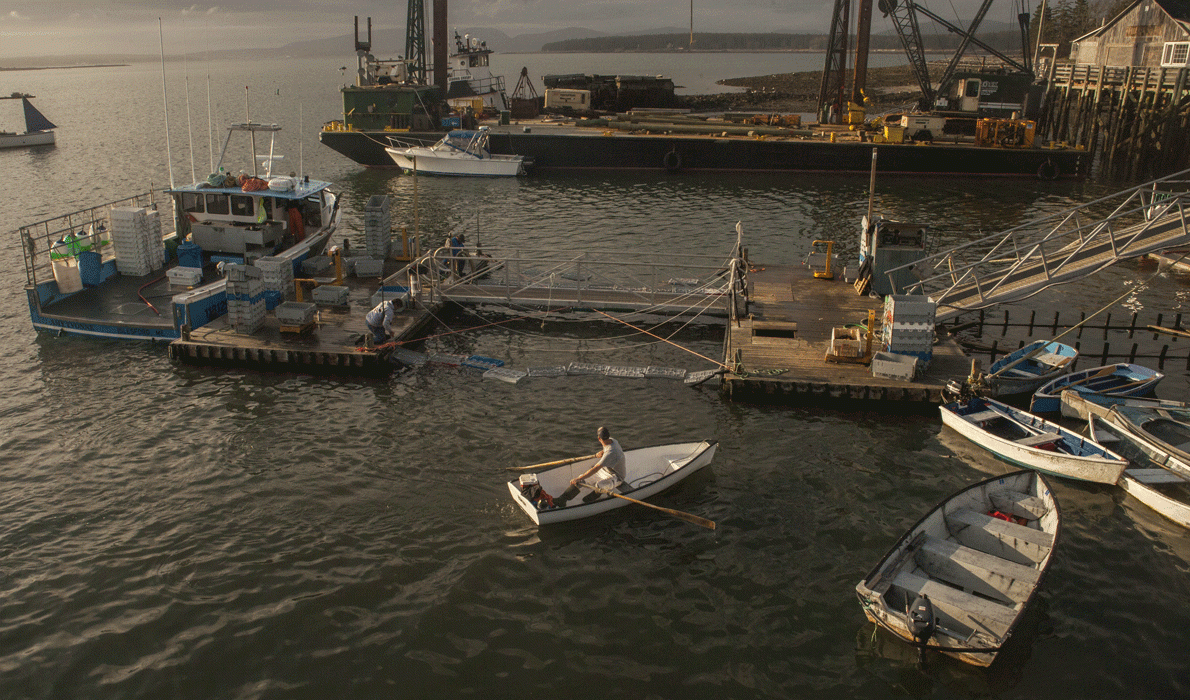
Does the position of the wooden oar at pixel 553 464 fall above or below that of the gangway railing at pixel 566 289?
below

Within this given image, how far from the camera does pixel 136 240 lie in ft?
90.4

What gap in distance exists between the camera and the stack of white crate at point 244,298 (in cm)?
2369

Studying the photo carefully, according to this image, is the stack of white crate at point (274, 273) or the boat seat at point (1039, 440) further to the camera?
the stack of white crate at point (274, 273)

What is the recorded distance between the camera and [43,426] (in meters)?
20.4

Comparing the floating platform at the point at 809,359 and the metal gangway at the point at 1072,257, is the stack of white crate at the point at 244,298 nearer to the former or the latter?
the floating platform at the point at 809,359

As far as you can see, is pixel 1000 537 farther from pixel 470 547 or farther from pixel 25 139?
pixel 25 139

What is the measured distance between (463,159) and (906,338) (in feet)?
143

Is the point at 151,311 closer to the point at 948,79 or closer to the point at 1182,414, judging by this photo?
the point at 1182,414

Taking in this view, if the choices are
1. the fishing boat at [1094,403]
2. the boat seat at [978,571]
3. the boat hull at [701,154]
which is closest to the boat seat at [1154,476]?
the fishing boat at [1094,403]

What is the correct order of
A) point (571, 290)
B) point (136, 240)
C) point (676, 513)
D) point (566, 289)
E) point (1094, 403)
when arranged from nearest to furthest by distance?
point (676, 513) < point (1094, 403) < point (566, 289) < point (136, 240) < point (571, 290)

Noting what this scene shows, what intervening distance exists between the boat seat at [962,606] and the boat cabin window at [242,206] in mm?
24973

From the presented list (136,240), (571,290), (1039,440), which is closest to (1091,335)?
(1039,440)

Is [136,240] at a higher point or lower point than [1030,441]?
higher

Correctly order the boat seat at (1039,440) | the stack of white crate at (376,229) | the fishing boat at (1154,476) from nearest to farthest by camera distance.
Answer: the fishing boat at (1154,476), the boat seat at (1039,440), the stack of white crate at (376,229)
